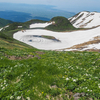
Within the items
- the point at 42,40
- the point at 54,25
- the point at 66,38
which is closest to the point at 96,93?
the point at 42,40

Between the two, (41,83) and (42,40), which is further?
(42,40)

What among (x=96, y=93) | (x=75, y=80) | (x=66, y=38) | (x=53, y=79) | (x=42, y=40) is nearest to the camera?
(x=96, y=93)

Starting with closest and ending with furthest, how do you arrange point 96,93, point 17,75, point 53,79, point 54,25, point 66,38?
point 96,93 < point 53,79 < point 17,75 < point 66,38 < point 54,25

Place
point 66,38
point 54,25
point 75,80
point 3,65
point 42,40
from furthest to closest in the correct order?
1. point 54,25
2. point 66,38
3. point 42,40
4. point 3,65
5. point 75,80

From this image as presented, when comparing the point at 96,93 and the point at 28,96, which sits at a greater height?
the point at 96,93

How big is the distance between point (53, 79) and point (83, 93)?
239 cm

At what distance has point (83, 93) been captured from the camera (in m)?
4.96

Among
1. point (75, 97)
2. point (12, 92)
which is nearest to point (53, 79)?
point (75, 97)

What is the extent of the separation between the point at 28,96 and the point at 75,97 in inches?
111

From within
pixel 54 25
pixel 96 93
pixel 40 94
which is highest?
pixel 54 25

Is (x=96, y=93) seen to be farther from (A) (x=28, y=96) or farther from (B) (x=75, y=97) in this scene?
(A) (x=28, y=96)

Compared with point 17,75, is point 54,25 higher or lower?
higher

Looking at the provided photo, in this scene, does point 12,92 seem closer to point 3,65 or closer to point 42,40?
point 3,65

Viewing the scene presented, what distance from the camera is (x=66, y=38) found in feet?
297
